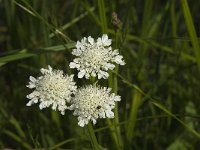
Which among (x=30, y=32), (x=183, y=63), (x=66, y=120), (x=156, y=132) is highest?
(x=30, y=32)

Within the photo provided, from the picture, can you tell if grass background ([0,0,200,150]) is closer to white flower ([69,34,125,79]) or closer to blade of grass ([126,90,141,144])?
blade of grass ([126,90,141,144])

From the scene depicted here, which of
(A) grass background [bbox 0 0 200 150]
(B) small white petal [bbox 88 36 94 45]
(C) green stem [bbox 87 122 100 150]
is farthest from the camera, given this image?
(A) grass background [bbox 0 0 200 150]

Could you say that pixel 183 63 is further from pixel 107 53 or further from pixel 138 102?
pixel 107 53

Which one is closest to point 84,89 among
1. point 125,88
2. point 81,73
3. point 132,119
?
point 81,73

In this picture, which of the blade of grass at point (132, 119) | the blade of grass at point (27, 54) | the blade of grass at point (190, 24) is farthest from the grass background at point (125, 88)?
the blade of grass at point (190, 24)

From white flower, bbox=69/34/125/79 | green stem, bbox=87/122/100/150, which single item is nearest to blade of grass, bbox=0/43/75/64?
white flower, bbox=69/34/125/79

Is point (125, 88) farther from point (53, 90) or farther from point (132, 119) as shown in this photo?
point (53, 90)

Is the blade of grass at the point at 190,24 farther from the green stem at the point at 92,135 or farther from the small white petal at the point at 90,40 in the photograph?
the green stem at the point at 92,135

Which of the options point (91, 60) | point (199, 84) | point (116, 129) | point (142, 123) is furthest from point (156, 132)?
point (91, 60)
